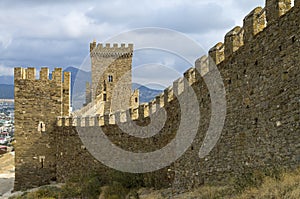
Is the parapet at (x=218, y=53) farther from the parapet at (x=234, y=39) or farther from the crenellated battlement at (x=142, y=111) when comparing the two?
the crenellated battlement at (x=142, y=111)

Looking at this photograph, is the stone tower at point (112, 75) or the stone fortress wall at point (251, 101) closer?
the stone fortress wall at point (251, 101)

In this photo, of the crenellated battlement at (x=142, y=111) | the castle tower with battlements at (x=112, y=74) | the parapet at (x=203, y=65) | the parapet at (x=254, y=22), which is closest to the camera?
the parapet at (x=254, y=22)

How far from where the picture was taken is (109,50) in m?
41.1

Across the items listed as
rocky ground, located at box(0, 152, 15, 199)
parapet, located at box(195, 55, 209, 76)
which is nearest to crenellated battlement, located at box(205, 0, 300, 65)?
parapet, located at box(195, 55, 209, 76)

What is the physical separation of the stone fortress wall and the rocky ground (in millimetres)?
8483

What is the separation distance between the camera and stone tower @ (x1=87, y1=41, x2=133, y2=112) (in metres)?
40.2

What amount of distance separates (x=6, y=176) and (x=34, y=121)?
605cm

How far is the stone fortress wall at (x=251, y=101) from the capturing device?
774 centimetres

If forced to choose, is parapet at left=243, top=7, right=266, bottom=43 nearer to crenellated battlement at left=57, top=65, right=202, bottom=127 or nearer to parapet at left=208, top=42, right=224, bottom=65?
parapet at left=208, top=42, right=224, bottom=65

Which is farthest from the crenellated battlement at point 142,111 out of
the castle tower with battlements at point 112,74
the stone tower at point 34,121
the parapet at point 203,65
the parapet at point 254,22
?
the castle tower with battlements at point 112,74

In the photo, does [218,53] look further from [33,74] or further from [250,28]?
[33,74]

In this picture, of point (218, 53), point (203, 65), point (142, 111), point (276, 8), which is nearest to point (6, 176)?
point (142, 111)

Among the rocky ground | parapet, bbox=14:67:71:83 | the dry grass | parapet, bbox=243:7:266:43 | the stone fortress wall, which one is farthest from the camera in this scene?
the rocky ground

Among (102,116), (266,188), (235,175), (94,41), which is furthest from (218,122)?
(94,41)
